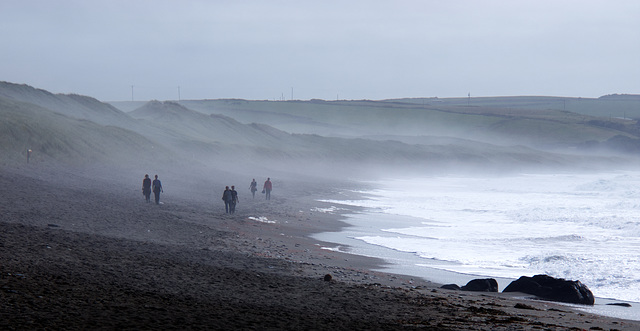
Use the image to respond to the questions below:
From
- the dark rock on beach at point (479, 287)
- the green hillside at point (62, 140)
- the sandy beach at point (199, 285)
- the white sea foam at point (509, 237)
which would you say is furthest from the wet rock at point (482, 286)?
the green hillside at point (62, 140)

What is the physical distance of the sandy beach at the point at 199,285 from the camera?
348 inches

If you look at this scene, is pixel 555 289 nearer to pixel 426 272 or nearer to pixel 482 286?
pixel 482 286

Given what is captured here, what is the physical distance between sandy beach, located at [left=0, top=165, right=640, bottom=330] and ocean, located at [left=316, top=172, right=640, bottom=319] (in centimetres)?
219

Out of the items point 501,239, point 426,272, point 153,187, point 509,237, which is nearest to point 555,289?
point 426,272

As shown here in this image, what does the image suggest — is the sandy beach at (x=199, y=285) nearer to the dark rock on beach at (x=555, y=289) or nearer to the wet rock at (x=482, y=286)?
the wet rock at (x=482, y=286)

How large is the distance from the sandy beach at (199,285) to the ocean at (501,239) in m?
2.19

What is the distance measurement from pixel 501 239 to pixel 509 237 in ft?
2.19

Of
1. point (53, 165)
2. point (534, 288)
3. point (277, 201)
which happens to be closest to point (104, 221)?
point (534, 288)

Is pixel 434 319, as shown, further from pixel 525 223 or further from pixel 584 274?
pixel 525 223

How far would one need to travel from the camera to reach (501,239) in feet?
75.5

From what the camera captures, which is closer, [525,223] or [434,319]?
[434,319]

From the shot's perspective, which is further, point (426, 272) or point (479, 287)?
point (426, 272)

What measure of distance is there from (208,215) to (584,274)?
1307 cm

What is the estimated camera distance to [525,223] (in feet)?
92.9
